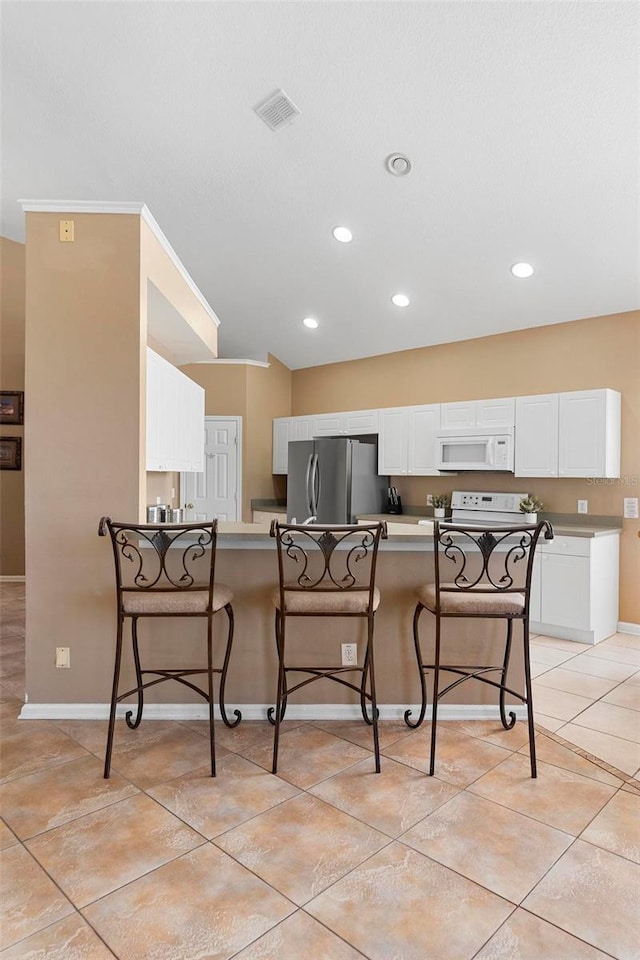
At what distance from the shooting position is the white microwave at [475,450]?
505cm

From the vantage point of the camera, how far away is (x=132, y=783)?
235 centimetres

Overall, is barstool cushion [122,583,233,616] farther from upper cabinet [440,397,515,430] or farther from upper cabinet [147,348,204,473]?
upper cabinet [440,397,515,430]

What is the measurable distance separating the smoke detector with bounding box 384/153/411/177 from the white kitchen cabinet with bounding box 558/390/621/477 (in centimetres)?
214

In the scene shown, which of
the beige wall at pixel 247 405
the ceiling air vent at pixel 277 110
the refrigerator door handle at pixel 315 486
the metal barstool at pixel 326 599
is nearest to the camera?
the metal barstool at pixel 326 599

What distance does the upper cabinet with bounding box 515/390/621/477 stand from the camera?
15.0 ft

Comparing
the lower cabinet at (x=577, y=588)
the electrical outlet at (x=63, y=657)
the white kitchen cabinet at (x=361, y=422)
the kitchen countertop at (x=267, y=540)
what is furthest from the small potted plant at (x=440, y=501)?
the electrical outlet at (x=63, y=657)

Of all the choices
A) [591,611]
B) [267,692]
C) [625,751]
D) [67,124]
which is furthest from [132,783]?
[67,124]

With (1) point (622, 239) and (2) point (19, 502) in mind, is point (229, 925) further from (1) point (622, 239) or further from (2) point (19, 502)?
(2) point (19, 502)

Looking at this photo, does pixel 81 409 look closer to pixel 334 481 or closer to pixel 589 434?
pixel 334 481

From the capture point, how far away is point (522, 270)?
4.60m

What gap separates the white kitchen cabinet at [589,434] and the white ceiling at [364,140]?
802mm

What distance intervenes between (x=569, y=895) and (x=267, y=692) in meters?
1.62

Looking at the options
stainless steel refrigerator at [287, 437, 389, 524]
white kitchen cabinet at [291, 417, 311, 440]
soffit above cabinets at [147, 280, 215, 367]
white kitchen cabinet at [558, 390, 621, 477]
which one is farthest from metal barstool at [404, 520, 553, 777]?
white kitchen cabinet at [291, 417, 311, 440]

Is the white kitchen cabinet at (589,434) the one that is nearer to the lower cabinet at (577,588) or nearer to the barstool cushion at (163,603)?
the lower cabinet at (577,588)
